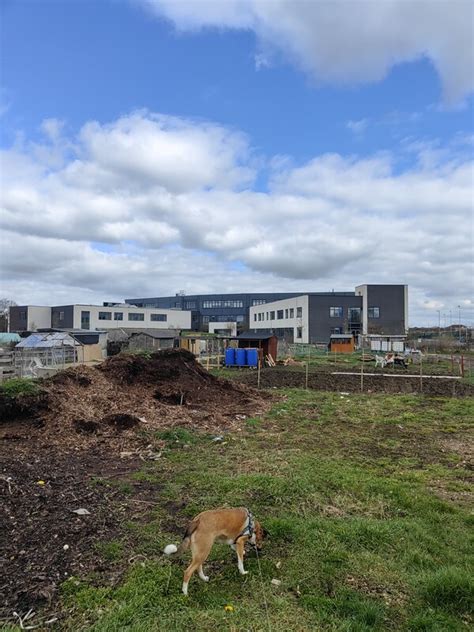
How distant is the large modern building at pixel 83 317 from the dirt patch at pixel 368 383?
199ft

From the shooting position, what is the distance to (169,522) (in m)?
5.04

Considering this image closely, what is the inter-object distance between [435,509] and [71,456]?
6.39 m

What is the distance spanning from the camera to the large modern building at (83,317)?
255ft

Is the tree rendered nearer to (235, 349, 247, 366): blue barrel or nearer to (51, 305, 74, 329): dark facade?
(51, 305, 74, 329): dark facade

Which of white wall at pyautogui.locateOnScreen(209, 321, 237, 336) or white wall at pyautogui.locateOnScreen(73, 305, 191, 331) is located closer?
white wall at pyautogui.locateOnScreen(73, 305, 191, 331)

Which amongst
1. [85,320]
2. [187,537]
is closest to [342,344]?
[187,537]

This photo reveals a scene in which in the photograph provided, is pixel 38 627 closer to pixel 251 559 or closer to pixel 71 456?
pixel 251 559

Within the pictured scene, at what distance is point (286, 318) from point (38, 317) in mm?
48536

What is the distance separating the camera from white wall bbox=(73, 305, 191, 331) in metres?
78.5

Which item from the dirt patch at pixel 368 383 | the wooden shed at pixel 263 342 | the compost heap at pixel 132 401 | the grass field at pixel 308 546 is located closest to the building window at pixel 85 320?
the wooden shed at pixel 263 342

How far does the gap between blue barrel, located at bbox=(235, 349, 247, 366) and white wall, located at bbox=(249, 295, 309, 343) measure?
116 feet

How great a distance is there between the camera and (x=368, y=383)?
21.2m

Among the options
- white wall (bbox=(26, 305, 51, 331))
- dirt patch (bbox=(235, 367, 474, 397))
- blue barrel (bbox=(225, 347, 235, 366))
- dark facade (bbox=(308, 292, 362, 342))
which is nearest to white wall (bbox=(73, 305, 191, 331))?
white wall (bbox=(26, 305, 51, 331))

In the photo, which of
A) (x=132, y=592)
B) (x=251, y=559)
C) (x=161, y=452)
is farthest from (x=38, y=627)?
(x=161, y=452)
